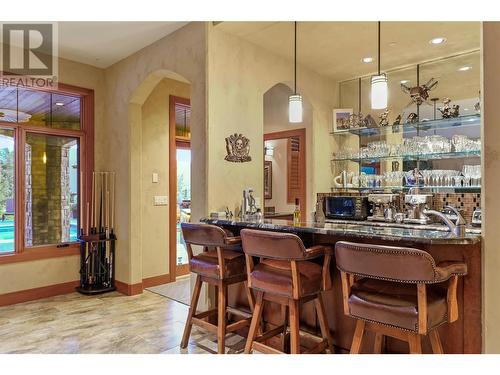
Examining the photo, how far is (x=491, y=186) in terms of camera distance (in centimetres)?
199

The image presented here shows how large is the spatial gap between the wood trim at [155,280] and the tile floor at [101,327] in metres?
0.40

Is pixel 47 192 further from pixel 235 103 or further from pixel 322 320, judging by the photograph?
pixel 322 320

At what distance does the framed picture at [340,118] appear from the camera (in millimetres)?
4965

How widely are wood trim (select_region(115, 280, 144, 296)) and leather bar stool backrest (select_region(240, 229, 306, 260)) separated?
274cm

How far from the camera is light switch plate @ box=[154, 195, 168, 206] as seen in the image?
507 cm

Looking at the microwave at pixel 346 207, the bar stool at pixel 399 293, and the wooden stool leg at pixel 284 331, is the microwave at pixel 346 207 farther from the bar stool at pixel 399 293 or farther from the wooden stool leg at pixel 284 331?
the bar stool at pixel 399 293

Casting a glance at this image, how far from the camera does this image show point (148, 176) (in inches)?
196

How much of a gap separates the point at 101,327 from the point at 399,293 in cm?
286

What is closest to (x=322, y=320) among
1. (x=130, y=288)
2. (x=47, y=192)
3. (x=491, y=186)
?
(x=491, y=186)

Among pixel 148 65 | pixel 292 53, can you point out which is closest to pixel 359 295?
pixel 292 53

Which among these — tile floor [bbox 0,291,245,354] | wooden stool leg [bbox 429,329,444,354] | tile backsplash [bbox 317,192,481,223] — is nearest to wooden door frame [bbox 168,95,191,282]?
tile floor [bbox 0,291,245,354]

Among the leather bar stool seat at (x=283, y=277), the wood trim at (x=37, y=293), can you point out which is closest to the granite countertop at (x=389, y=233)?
the leather bar stool seat at (x=283, y=277)

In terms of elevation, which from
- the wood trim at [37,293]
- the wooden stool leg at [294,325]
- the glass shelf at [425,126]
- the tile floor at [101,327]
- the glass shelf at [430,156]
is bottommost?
the tile floor at [101,327]
